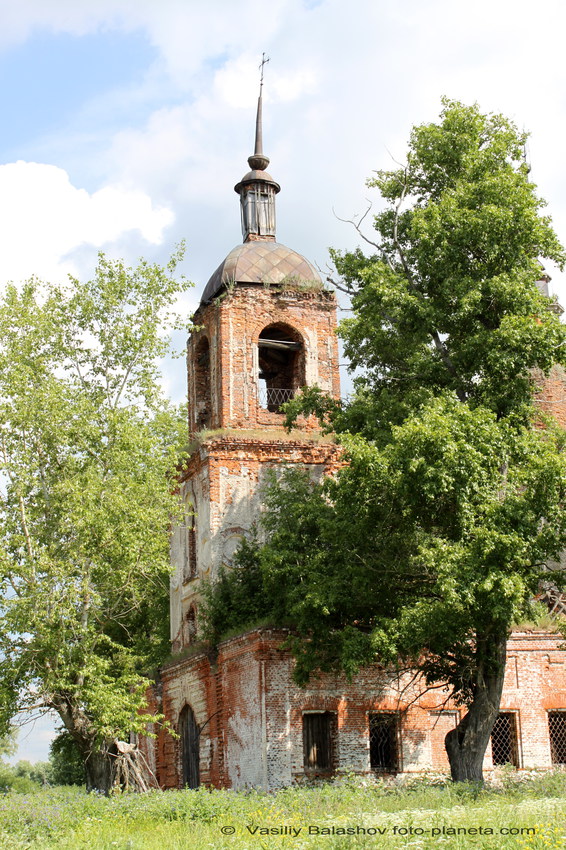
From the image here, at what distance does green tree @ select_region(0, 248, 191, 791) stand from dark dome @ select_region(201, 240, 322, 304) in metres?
2.89

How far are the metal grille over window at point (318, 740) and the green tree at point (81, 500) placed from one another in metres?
2.87

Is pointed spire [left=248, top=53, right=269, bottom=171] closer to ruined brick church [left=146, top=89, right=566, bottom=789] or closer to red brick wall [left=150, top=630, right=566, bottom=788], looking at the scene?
ruined brick church [left=146, top=89, right=566, bottom=789]

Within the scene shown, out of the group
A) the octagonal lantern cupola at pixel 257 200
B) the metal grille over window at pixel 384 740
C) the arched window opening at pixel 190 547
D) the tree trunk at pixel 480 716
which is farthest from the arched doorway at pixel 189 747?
the octagonal lantern cupola at pixel 257 200

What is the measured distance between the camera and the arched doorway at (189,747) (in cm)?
2022

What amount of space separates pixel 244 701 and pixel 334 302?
9.66 meters

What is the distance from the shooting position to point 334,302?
77.7 feet

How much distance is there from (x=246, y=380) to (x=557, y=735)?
9539 millimetres

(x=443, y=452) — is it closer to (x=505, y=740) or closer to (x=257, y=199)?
(x=505, y=740)

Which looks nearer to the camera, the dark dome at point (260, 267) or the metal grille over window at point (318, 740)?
the metal grille over window at point (318, 740)

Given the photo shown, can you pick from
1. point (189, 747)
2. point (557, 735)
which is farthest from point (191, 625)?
point (557, 735)

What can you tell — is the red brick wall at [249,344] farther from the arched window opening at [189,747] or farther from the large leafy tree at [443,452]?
the arched window opening at [189,747]

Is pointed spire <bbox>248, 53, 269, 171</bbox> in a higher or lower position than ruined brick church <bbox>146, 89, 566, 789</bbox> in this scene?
higher

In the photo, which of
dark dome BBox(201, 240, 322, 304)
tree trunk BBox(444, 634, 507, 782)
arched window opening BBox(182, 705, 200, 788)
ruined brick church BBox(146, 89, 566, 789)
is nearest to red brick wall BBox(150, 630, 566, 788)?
ruined brick church BBox(146, 89, 566, 789)

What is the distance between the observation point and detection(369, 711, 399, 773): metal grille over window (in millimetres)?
18109
